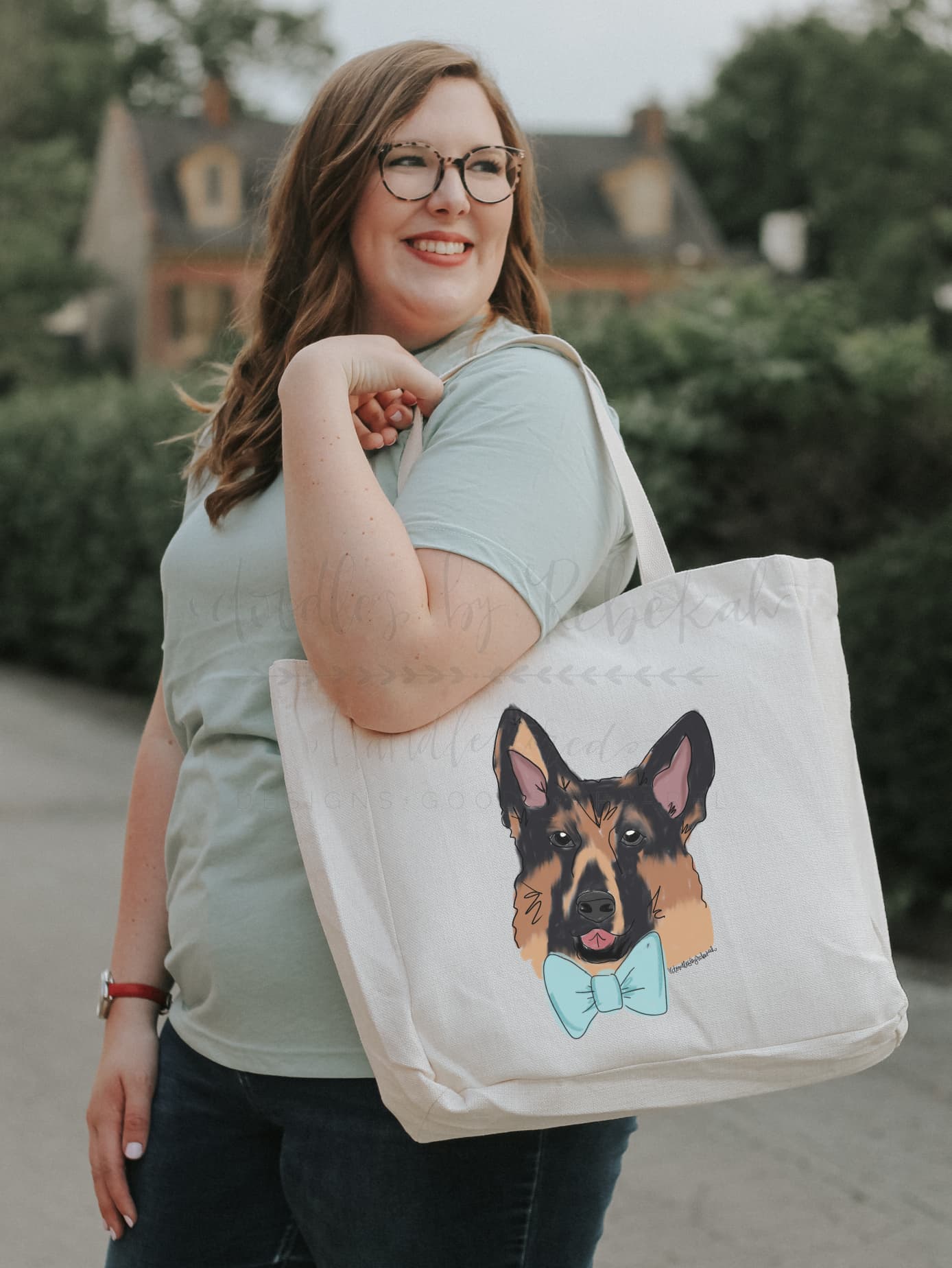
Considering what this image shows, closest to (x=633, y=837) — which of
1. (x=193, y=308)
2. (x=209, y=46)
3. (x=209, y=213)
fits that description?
(x=193, y=308)

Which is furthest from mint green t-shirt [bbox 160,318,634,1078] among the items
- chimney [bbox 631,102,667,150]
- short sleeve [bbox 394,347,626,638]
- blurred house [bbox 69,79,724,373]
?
chimney [bbox 631,102,667,150]

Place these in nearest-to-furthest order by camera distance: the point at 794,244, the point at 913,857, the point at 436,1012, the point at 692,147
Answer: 1. the point at 436,1012
2. the point at 913,857
3. the point at 794,244
4. the point at 692,147

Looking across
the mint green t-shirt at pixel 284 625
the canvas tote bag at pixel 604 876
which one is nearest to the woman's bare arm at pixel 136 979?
the mint green t-shirt at pixel 284 625

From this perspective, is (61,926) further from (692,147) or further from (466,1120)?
(692,147)

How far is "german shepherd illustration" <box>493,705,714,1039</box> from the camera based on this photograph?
133cm

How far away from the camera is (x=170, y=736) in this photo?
70.6 inches

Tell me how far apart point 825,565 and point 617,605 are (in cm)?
22

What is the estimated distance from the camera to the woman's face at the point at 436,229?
1577 mm

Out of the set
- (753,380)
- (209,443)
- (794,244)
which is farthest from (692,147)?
(209,443)

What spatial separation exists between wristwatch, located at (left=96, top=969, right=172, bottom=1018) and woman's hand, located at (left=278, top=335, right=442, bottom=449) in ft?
2.45

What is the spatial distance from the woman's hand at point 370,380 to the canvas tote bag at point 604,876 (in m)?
0.22

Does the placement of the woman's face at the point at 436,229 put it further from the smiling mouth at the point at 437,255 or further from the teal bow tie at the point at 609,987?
the teal bow tie at the point at 609,987

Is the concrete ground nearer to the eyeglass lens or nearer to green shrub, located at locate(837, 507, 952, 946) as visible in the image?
green shrub, located at locate(837, 507, 952, 946)

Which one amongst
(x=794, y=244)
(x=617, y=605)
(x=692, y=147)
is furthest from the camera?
(x=692, y=147)
